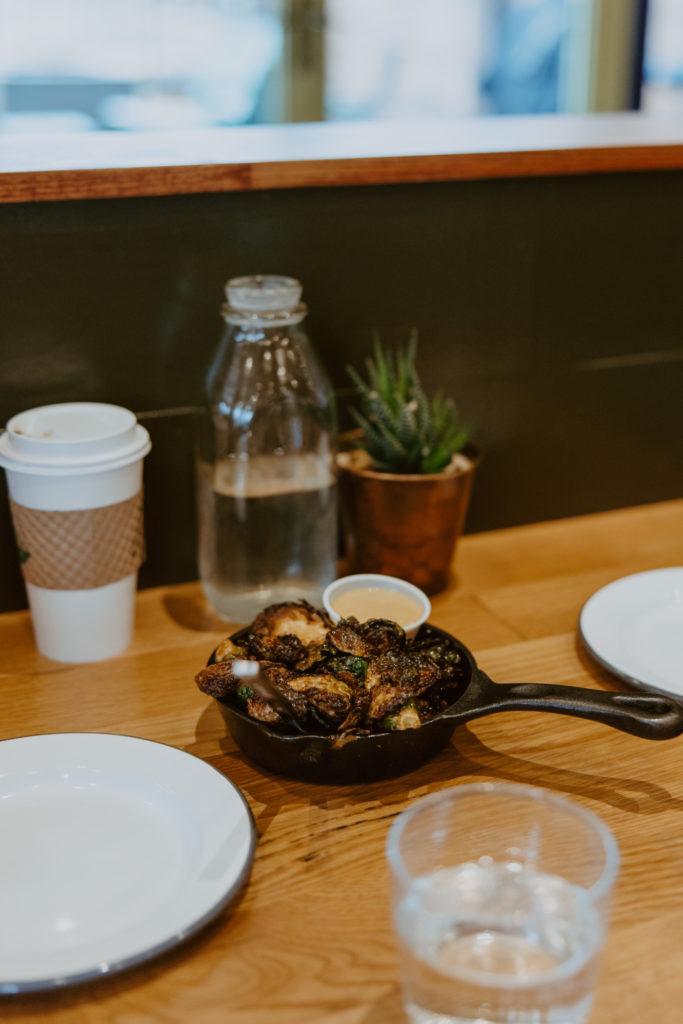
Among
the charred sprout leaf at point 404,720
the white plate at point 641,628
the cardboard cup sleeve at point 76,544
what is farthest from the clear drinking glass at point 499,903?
the cardboard cup sleeve at point 76,544

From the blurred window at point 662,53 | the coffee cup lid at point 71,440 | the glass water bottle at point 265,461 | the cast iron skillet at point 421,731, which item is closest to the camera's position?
the cast iron skillet at point 421,731

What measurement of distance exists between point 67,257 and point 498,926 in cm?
78

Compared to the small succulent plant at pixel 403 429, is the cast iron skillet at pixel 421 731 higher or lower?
lower

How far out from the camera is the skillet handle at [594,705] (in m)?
0.81

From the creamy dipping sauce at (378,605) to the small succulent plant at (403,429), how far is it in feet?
0.60

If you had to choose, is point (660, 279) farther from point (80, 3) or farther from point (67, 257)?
point (80, 3)

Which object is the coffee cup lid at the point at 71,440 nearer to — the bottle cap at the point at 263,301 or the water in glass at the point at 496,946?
the bottle cap at the point at 263,301

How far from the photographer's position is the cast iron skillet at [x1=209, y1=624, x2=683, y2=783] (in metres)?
0.80

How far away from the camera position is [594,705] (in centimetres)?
82

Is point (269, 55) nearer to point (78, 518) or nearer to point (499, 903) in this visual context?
point (78, 518)

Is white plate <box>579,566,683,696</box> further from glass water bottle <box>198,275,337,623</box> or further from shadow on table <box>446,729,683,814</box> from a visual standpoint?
glass water bottle <box>198,275,337,623</box>

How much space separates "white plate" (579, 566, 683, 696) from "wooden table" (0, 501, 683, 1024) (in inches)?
1.2

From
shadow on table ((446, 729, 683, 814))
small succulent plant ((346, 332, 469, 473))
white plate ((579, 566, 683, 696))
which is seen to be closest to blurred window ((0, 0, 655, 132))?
small succulent plant ((346, 332, 469, 473))

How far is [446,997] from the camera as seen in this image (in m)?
0.58
